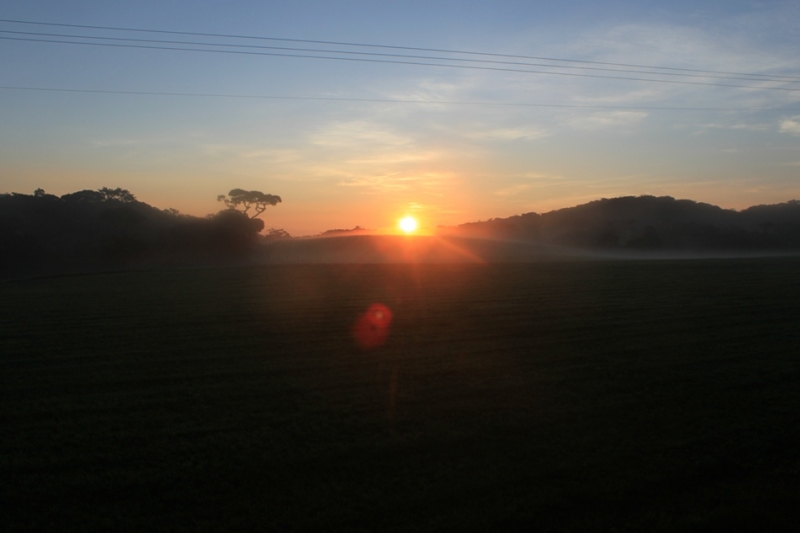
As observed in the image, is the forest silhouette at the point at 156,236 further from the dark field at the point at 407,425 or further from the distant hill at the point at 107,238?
the dark field at the point at 407,425

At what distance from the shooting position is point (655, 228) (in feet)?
324

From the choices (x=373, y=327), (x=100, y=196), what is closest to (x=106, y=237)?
(x=100, y=196)

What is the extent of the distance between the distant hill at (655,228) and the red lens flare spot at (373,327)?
3024 inches

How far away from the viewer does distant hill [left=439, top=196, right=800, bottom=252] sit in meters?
90.9

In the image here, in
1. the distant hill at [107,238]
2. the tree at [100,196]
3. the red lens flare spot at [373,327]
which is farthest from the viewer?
the tree at [100,196]

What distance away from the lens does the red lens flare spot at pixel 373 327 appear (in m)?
14.2

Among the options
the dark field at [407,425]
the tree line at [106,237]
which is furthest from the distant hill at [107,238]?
the dark field at [407,425]

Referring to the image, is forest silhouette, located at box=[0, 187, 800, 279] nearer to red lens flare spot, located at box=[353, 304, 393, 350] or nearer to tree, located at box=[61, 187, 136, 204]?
A: tree, located at box=[61, 187, 136, 204]

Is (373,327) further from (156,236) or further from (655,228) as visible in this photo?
(655,228)

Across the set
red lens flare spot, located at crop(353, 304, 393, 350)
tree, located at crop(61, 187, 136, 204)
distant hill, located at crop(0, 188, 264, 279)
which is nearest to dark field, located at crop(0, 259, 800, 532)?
red lens flare spot, located at crop(353, 304, 393, 350)

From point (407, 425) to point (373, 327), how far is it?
8.41 m

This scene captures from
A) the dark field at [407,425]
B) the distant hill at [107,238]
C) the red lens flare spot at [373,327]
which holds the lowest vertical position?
the dark field at [407,425]

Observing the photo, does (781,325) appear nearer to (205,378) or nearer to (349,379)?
(349,379)

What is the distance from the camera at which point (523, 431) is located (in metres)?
7.90
